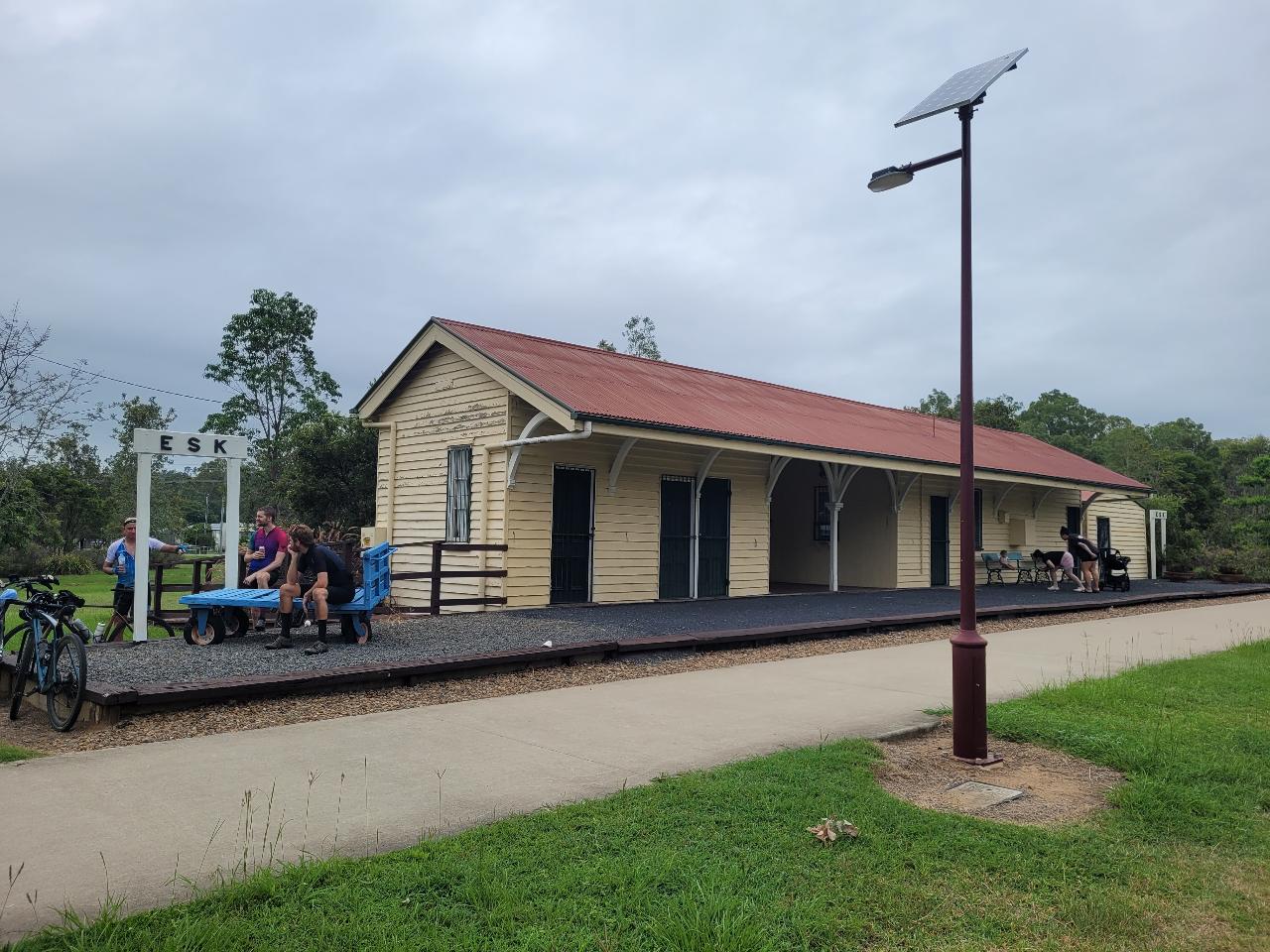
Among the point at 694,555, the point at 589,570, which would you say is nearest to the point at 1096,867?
the point at 589,570

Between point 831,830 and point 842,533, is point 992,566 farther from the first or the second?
point 831,830

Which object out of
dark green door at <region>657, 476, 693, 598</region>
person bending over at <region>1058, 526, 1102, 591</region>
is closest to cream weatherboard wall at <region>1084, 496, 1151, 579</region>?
person bending over at <region>1058, 526, 1102, 591</region>

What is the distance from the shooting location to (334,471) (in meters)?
25.9

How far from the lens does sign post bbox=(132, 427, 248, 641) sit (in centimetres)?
957

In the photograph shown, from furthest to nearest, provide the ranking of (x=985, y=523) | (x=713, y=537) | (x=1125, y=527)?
(x=1125, y=527), (x=985, y=523), (x=713, y=537)

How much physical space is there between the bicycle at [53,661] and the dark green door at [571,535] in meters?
7.51

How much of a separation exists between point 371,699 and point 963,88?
6535 millimetres

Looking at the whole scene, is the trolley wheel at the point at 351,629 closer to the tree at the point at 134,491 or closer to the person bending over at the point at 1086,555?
the person bending over at the point at 1086,555

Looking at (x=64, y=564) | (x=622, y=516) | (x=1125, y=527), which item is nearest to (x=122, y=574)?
(x=622, y=516)

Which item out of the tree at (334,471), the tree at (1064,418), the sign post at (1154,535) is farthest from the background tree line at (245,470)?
the tree at (1064,418)

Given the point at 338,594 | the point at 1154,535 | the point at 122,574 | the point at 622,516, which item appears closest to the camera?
the point at 338,594

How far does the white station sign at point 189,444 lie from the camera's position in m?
9.61

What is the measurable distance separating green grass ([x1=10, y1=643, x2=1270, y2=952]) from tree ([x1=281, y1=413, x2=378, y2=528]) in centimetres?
2237

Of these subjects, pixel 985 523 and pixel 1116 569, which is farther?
pixel 985 523
